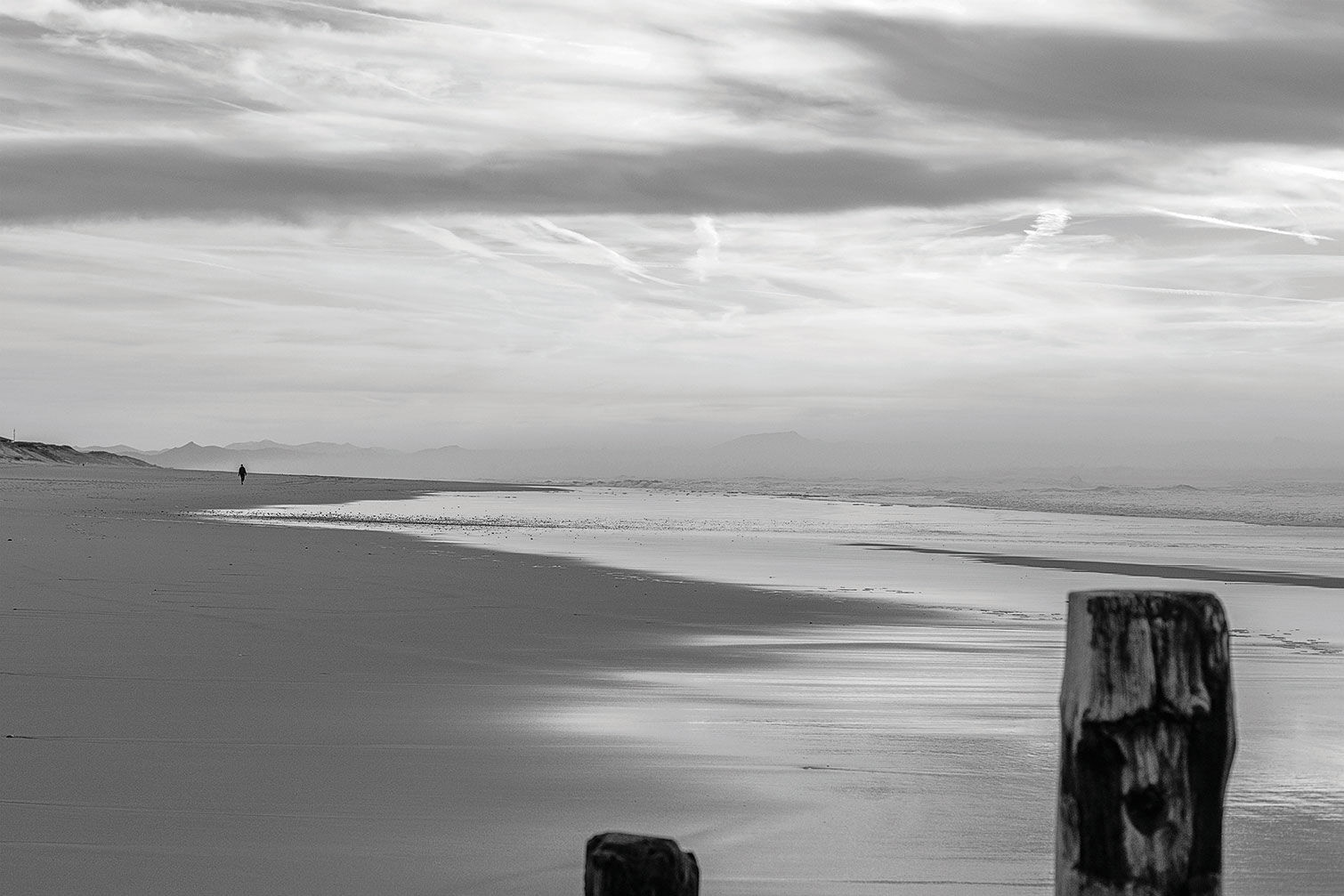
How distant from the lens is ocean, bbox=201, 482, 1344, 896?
215 inches

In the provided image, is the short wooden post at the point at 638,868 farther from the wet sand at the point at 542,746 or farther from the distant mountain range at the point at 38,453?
the distant mountain range at the point at 38,453

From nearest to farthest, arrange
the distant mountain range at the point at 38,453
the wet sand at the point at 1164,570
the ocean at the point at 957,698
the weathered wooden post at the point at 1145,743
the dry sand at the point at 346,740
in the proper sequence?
1. the weathered wooden post at the point at 1145,743
2. the dry sand at the point at 346,740
3. the ocean at the point at 957,698
4. the wet sand at the point at 1164,570
5. the distant mountain range at the point at 38,453

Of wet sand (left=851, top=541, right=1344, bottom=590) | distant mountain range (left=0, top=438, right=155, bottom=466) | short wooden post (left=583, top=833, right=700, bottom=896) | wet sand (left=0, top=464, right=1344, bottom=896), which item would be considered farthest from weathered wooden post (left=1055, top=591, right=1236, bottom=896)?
distant mountain range (left=0, top=438, right=155, bottom=466)

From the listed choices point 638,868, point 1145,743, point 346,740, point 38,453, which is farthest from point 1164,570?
point 38,453

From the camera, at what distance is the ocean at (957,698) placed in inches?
215

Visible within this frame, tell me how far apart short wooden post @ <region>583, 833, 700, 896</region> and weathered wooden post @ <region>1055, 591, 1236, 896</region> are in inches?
33.4

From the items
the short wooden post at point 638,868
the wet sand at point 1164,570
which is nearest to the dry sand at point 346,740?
the short wooden post at point 638,868

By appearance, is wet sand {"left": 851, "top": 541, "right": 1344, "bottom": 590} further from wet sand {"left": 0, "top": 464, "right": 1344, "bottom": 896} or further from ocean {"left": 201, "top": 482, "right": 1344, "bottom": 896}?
wet sand {"left": 0, "top": 464, "right": 1344, "bottom": 896}

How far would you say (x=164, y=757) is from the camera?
6.51 m

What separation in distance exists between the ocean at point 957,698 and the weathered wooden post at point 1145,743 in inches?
78.8

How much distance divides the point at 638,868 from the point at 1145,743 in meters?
1.08

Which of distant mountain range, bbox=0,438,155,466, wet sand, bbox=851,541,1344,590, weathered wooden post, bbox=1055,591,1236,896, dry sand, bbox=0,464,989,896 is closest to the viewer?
weathered wooden post, bbox=1055,591,1236,896

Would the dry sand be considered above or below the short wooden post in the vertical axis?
below

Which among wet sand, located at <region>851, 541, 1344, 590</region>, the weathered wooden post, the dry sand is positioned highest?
the weathered wooden post
